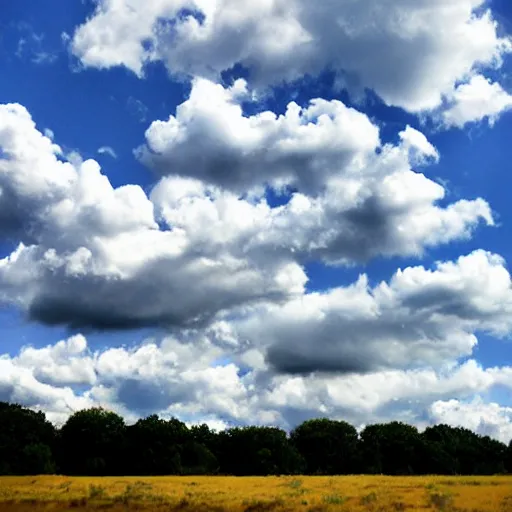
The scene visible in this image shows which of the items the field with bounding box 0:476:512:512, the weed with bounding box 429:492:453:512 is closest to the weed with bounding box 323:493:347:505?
the field with bounding box 0:476:512:512

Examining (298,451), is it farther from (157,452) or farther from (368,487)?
(368,487)

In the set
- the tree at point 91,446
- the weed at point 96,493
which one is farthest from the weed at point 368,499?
the tree at point 91,446

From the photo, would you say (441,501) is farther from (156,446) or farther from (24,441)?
(24,441)

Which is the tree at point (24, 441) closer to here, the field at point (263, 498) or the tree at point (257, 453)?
the tree at point (257, 453)

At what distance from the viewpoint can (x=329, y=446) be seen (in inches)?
5743

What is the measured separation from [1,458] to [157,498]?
237 ft

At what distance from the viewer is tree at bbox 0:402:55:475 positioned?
117 meters

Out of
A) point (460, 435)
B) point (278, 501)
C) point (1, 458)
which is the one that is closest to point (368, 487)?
point (278, 501)

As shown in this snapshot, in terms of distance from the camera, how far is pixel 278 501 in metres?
52.5

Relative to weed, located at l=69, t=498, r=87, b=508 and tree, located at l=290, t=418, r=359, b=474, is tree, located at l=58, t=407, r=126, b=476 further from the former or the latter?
weed, located at l=69, t=498, r=87, b=508

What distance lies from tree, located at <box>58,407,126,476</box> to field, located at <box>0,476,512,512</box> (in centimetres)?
5721

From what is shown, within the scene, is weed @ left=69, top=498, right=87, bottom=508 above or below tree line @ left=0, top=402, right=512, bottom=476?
below

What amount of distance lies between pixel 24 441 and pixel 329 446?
64140mm

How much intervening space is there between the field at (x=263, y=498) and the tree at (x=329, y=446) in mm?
74145
